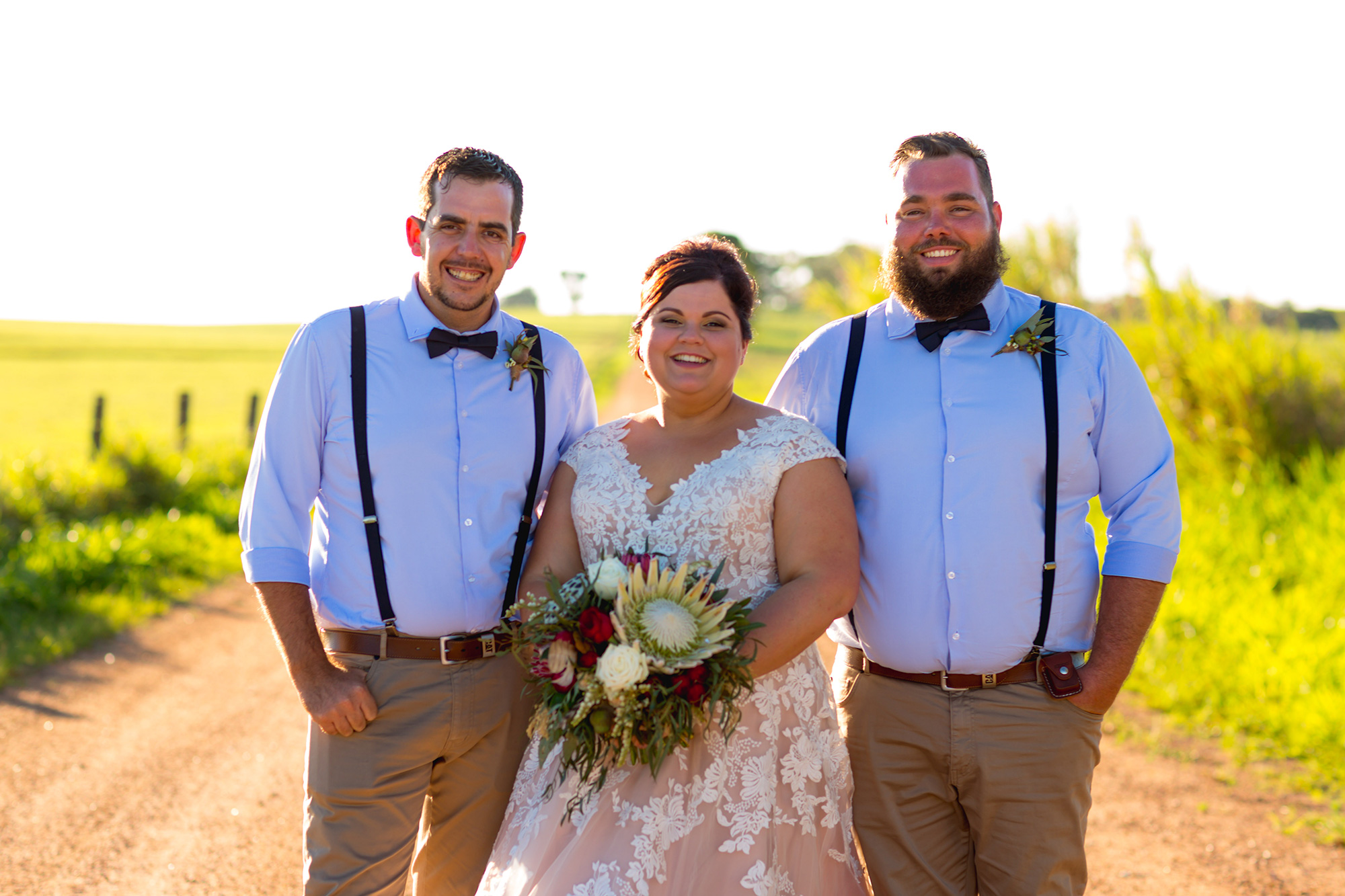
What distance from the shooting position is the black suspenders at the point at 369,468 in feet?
10.5

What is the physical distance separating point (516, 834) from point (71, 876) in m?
2.62

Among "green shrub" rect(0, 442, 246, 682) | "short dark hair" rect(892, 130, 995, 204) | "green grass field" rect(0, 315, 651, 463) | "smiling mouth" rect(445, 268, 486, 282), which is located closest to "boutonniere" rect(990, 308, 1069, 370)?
"short dark hair" rect(892, 130, 995, 204)

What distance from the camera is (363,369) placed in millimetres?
3303

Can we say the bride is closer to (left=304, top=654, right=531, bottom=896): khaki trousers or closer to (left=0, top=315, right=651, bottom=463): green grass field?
(left=304, top=654, right=531, bottom=896): khaki trousers

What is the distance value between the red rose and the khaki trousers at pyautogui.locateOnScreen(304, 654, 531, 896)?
→ 0.79 meters

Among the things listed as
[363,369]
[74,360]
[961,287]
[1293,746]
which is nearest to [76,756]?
[363,369]

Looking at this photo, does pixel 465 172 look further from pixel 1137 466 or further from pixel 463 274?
pixel 1137 466

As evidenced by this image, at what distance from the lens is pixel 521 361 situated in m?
3.46

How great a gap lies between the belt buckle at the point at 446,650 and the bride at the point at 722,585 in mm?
280

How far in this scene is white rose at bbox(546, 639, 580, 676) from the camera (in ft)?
8.79

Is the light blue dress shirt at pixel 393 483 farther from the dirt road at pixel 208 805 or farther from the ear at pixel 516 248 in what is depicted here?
the dirt road at pixel 208 805

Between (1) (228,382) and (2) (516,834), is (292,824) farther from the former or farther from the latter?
(1) (228,382)

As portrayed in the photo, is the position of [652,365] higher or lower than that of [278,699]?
higher

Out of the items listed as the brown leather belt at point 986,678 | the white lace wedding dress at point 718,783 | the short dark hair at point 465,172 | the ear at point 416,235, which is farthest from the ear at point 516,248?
the brown leather belt at point 986,678
